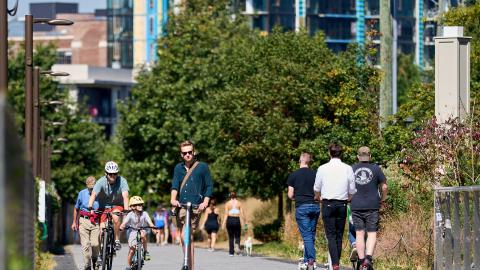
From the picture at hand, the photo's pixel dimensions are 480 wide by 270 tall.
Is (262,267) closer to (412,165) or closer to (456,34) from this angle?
(412,165)

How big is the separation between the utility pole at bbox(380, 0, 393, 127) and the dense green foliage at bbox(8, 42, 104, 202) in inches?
1859

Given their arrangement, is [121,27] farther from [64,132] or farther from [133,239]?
[133,239]

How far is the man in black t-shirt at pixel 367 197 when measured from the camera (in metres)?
19.5

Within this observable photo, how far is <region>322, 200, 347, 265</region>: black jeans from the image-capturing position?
64.2 ft

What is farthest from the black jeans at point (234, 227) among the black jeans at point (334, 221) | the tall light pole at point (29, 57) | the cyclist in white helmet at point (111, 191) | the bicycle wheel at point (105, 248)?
Answer: the black jeans at point (334, 221)

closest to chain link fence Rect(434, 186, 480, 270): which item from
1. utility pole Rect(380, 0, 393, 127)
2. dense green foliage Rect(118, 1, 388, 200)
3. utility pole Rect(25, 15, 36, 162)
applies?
dense green foliage Rect(118, 1, 388, 200)

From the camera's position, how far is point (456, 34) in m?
29.7

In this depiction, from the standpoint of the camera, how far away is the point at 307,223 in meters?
21.9

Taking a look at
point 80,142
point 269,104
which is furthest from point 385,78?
point 80,142

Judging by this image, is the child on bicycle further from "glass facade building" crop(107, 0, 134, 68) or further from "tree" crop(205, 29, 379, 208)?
"glass facade building" crop(107, 0, 134, 68)

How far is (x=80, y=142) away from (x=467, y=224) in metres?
64.6

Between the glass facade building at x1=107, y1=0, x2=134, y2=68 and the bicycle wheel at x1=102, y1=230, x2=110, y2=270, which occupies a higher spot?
the glass facade building at x1=107, y1=0, x2=134, y2=68

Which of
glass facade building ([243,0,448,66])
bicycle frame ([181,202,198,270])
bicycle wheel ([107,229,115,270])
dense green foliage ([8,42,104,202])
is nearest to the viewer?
bicycle frame ([181,202,198,270])

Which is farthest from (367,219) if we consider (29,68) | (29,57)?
(29,68)
